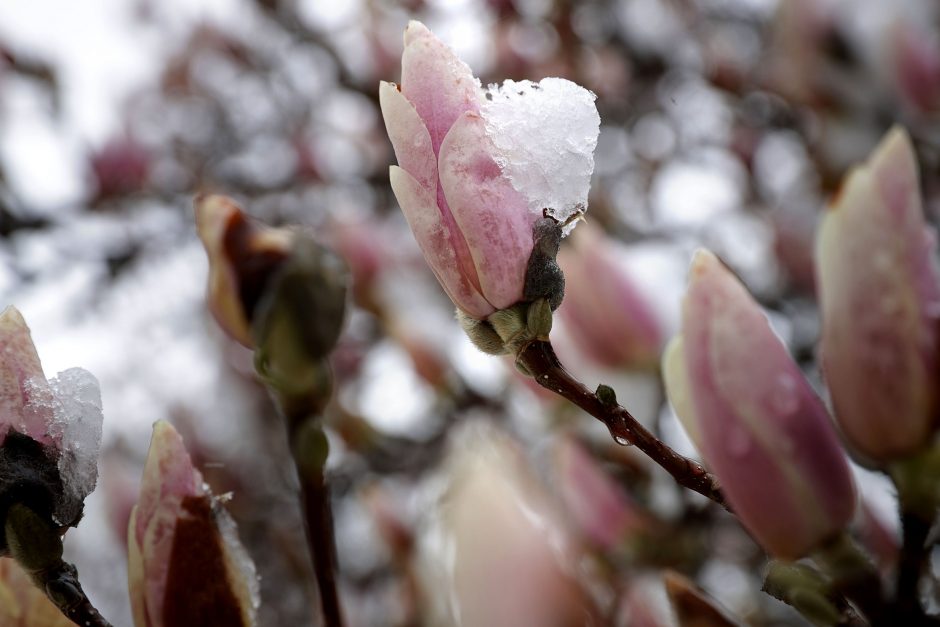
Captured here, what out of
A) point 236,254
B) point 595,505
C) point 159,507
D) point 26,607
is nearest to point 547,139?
point 236,254

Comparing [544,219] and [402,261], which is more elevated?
[544,219]

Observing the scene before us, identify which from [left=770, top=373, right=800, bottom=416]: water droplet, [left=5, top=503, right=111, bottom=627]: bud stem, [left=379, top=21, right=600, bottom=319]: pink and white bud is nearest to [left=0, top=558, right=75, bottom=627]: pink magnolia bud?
[left=5, top=503, right=111, bottom=627]: bud stem

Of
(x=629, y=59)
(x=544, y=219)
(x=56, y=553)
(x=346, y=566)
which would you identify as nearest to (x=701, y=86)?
(x=629, y=59)

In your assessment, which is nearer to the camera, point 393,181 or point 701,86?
point 393,181

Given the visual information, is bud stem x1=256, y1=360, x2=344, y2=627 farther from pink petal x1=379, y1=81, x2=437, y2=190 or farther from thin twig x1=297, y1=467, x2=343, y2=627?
pink petal x1=379, y1=81, x2=437, y2=190

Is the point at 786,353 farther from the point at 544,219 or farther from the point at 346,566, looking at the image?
the point at 346,566

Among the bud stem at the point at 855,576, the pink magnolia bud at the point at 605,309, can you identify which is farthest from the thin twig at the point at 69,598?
the pink magnolia bud at the point at 605,309

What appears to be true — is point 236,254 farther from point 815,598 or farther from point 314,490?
point 815,598

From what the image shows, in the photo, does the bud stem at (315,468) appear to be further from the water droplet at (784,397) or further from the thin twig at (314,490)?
the water droplet at (784,397)
